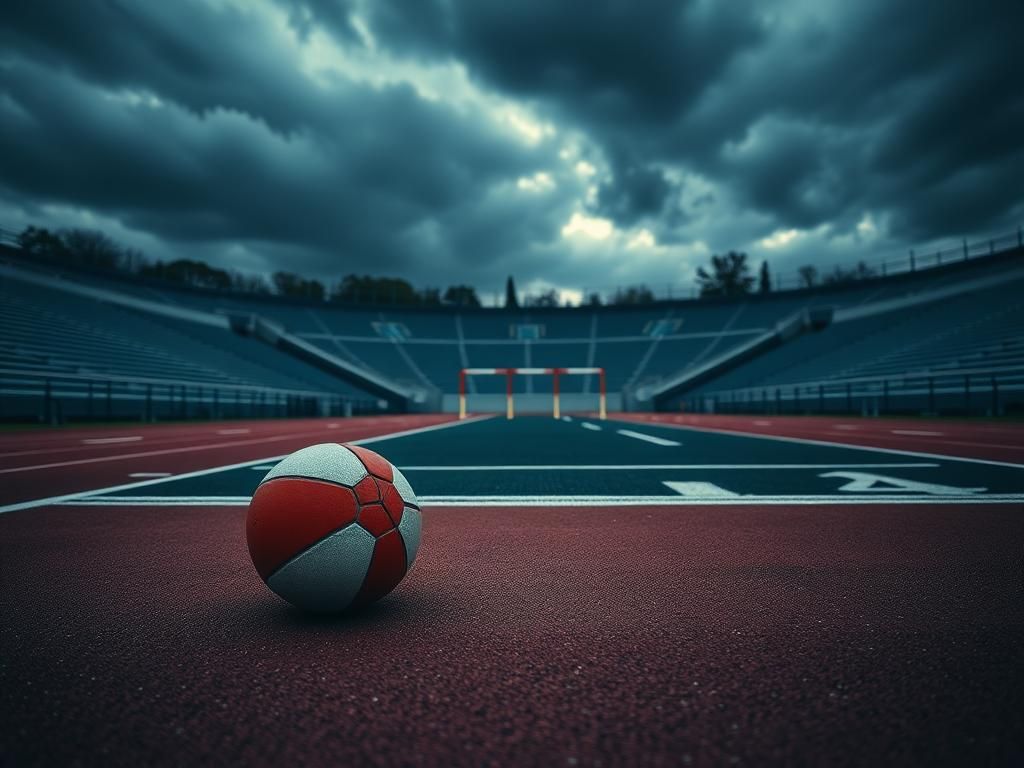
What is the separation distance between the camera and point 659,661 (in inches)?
66.8

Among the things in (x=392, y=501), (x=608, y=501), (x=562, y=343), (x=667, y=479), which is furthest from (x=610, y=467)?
(x=562, y=343)

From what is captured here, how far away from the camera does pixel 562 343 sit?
54344 millimetres

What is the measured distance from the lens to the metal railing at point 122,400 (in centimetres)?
1931

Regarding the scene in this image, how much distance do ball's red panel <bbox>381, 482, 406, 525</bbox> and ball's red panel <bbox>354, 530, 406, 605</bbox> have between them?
0.07 meters

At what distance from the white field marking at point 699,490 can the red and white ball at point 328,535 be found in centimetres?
301

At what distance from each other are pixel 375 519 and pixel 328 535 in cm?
18

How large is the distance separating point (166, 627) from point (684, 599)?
1.89 meters

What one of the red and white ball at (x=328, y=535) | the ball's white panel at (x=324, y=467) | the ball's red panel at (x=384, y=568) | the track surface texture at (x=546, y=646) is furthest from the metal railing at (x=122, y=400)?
the ball's red panel at (x=384, y=568)

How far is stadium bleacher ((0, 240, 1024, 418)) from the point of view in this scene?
26.9 metres

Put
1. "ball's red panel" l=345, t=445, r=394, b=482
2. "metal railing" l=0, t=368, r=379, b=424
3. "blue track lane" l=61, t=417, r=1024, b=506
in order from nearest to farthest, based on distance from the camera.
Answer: "ball's red panel" l=345, t=445, r=394, b=482 → "blue track lane" l=61, t=417, r=1024, b=506 → "metal railing" l=0, t=368, r=379, b=424

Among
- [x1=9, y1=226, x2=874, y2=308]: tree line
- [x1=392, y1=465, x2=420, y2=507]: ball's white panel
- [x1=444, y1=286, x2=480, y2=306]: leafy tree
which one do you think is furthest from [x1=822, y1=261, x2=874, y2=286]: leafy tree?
[x1=392, y1=465, x2=420, y2=507]: ball's white panel

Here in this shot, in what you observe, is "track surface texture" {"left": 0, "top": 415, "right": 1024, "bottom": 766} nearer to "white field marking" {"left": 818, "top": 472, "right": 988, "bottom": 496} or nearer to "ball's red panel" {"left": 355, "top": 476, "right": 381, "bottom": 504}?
"ball's red panel" {"left": 355, "top": 476, "right": 381, "bottom": 504}

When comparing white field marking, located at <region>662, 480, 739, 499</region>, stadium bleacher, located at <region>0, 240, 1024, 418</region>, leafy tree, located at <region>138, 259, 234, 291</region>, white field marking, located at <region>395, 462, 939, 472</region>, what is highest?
leafy tree, located at <region>138, 259, 234, 291</region>

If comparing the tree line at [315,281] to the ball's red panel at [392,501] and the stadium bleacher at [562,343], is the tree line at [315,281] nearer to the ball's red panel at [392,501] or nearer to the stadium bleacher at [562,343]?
the stadium bleacher at [562,343]
